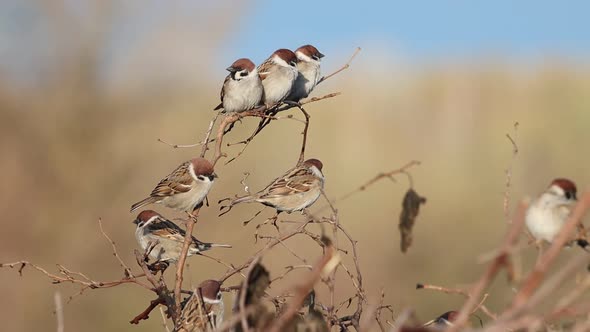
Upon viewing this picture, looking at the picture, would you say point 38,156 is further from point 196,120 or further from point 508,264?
point 508,264

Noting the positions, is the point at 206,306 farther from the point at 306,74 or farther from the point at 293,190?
the point at 306,74

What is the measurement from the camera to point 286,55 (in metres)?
4.57

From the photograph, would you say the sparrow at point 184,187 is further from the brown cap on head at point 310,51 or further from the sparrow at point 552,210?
the sparrow at point 552,210

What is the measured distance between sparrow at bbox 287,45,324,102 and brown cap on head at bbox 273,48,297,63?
0.11 m

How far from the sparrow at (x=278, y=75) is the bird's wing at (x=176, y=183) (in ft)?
1.65

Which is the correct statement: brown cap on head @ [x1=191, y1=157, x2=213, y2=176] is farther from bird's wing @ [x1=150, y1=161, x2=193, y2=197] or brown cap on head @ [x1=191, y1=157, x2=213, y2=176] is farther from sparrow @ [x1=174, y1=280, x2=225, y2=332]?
sparrow @ [x1=174, y1=280, x2=225, y2=332]

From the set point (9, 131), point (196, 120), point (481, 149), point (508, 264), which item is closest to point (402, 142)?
point (481, 149)

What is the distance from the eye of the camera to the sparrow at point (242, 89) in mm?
4422

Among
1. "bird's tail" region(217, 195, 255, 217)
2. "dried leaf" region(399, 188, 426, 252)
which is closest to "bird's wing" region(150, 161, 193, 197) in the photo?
"bird's tail" region(217, 195, 255, 217)

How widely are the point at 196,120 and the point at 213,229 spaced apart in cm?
155

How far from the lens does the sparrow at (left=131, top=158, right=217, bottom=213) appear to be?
4.03 meters

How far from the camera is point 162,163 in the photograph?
12.6 meters

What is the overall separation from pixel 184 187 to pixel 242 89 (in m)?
0.53

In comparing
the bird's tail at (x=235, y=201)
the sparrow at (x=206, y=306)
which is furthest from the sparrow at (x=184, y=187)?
the sparrow at (x=206, y=306)
